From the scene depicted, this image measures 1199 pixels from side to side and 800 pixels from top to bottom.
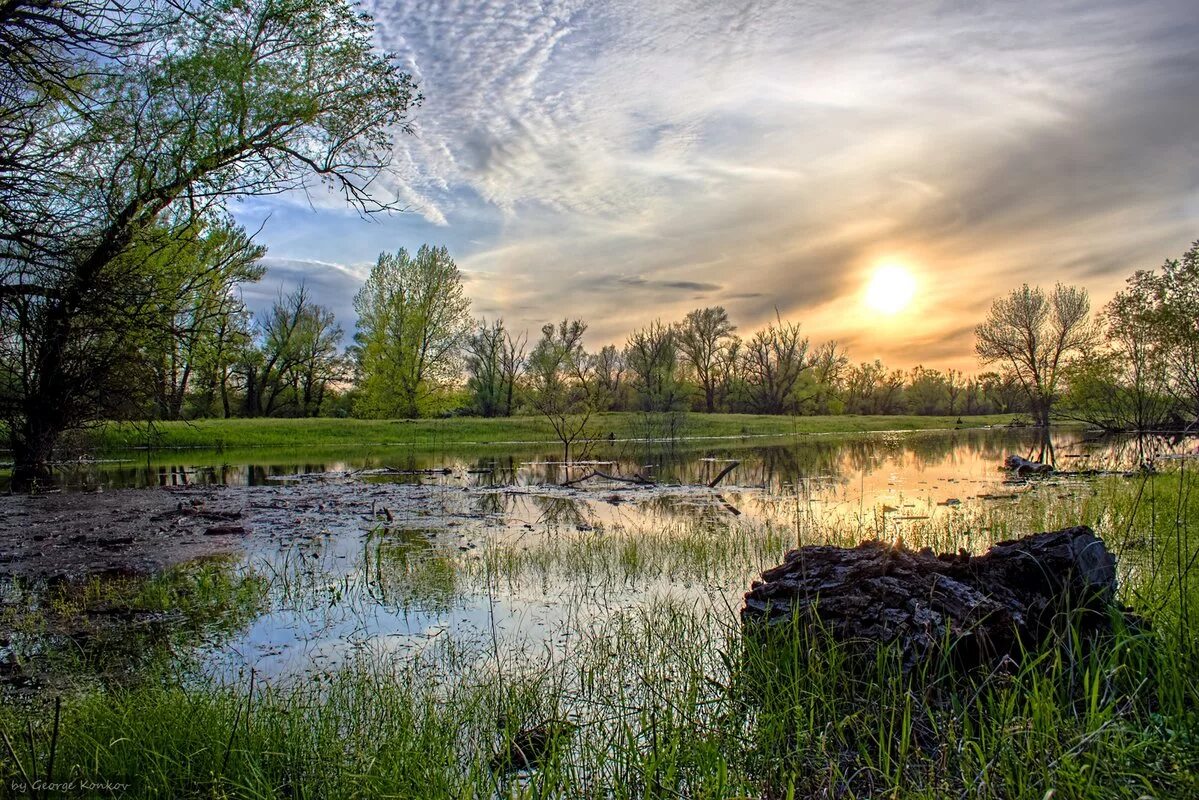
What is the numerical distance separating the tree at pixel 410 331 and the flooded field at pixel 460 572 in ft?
119

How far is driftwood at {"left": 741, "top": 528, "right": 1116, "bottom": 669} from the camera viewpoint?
416cm

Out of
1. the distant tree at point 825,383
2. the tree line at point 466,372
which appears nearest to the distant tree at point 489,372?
the tree line at point 466,372

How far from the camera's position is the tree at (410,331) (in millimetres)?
54406

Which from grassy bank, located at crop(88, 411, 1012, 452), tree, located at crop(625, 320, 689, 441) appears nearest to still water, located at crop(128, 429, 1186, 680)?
grassy bank, located at crop(88, 411, 1012, 452)

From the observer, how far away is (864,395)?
10106 centimetres

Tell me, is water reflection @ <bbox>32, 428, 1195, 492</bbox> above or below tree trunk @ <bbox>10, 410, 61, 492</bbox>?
below

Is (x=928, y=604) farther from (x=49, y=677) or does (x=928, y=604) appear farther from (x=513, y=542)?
(x=513, y=542)

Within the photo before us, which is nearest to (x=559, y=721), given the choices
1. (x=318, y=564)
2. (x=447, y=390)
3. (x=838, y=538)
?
(x=318, y=564)

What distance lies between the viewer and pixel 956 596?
435 cm

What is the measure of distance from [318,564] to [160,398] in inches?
428

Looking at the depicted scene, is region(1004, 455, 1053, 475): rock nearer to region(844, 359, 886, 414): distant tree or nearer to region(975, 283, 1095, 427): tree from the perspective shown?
region(975, 283, 1095, 427): tree

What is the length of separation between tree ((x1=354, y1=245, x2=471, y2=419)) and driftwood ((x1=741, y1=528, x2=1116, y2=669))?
169ft

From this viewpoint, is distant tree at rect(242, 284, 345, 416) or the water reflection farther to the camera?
distant tree at rect(242, 284, 345, 416)

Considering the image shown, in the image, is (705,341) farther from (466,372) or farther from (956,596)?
(956,596)
